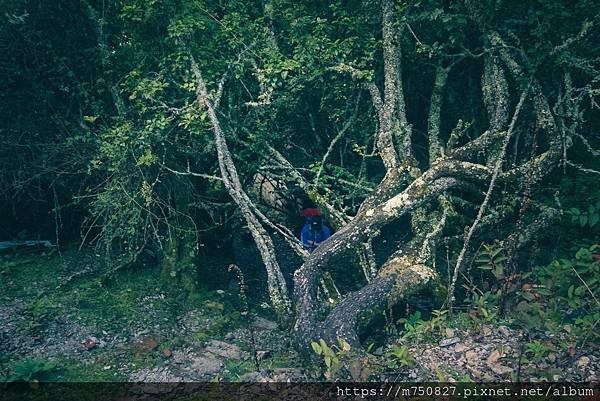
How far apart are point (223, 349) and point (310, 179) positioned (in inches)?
135

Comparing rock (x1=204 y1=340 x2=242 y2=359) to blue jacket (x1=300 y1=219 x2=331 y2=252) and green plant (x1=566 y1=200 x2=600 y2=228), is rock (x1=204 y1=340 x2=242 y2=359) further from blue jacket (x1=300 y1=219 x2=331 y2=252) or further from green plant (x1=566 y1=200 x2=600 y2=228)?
green plant (x1=566 y1=200 x2=600 y2=228)

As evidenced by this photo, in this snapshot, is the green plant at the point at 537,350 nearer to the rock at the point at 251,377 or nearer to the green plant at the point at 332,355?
the green plant at the point at 332,355

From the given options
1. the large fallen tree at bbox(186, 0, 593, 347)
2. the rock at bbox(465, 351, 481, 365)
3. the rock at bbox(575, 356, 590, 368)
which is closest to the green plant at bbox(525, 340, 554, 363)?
the rock at bbox(575, 356, 590, 368)

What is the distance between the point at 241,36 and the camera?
6566 mm

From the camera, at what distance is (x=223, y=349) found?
5766 millimetres

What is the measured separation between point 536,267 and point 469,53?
2986 mm

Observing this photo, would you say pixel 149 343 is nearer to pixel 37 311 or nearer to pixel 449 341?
pixel 37 311

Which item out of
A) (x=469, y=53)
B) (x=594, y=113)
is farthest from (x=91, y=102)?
(x=594, y=113)

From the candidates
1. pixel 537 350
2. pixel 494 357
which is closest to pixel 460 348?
pixel 494 357

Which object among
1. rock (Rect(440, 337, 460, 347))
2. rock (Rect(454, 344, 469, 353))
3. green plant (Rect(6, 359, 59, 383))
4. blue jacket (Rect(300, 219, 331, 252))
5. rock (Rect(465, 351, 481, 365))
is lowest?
rock (Rect(465, 351, 481, 365))

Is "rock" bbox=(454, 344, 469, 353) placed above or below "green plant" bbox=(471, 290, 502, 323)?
below

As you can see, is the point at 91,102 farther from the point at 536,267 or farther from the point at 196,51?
the point at 536,267

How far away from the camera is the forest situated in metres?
5.19

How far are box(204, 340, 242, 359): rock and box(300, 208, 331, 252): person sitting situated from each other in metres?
2.22
